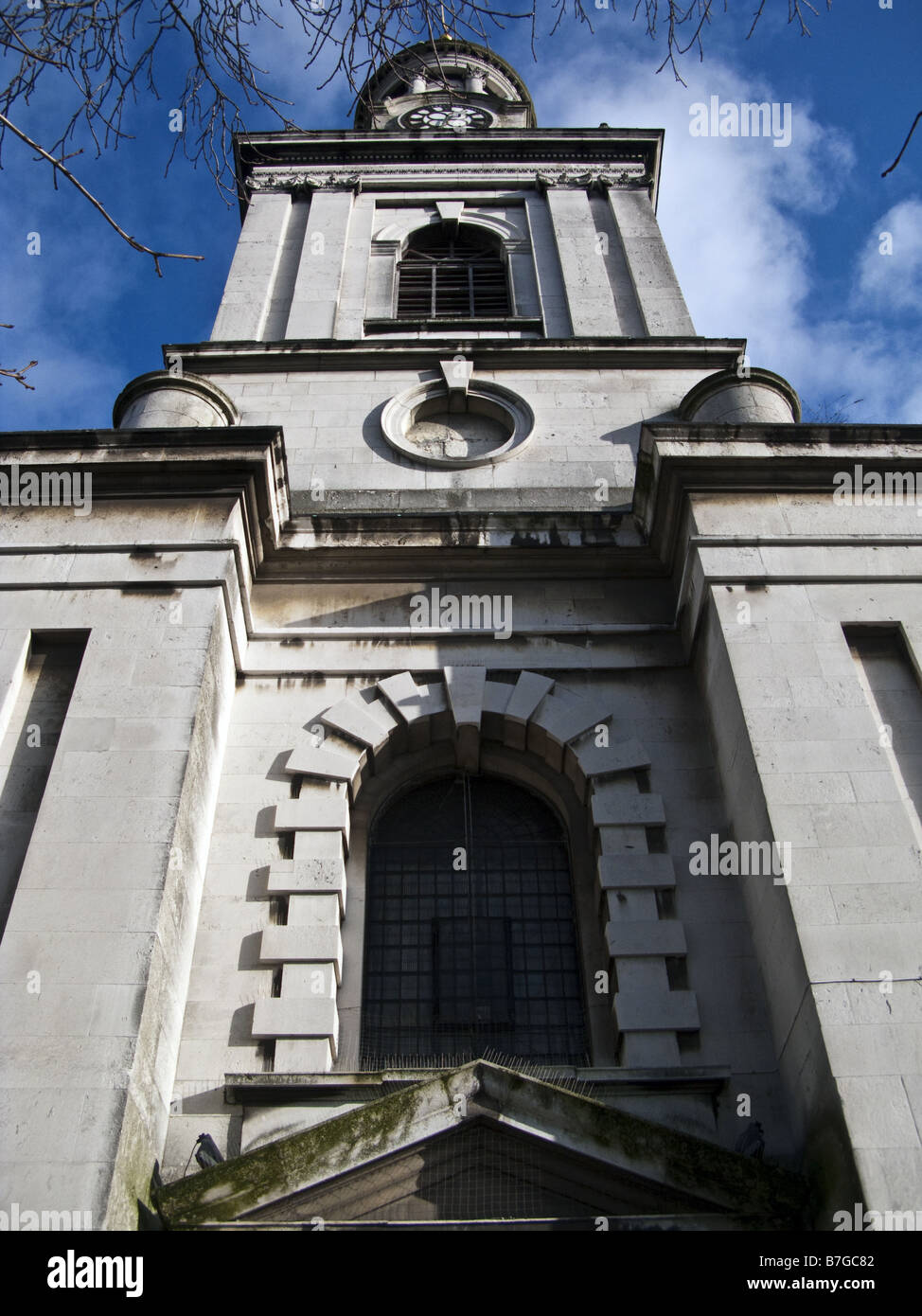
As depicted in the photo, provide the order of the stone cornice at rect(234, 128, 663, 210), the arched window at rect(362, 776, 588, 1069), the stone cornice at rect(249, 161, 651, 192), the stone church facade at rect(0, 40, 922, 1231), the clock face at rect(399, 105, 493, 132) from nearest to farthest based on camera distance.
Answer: the stone church facade at rect(0, 40, 922, 1231)
the arched window at rect(362, 776, 588, 1069)
the stone cornice at rect(249, 161, 651, 192)
the stone cornice at rect(234, 128, 663, 210)
the clock face at rect(399, 105, 493, 132)

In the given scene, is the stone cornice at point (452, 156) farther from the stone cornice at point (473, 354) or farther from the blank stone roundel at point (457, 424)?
the blank stone roundel at point (457, 424)

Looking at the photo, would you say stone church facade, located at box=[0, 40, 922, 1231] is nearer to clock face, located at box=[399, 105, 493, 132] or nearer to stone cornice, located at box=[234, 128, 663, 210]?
stone cornice, located at box=[234, 128, 663, 210]

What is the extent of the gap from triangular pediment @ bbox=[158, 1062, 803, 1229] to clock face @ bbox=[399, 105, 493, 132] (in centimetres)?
2741

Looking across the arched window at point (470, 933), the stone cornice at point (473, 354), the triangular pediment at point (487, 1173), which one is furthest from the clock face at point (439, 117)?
the triangular pediment at point (487, 1173)

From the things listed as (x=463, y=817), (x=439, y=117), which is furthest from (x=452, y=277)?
(x=463, y=817)

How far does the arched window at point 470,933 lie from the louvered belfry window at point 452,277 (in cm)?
997

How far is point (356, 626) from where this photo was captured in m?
12.9

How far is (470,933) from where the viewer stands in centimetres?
1112

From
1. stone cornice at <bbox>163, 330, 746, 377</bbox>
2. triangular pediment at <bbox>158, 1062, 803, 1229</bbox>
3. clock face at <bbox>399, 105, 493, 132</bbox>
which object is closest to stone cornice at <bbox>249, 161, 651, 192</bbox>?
clock face at <bbox>399, 105, 493, 132</bbox>

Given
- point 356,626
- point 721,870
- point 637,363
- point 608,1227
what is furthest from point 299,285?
point 608,1227

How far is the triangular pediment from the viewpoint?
8234 mm

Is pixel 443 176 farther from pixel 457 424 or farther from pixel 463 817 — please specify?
pixel 463 817

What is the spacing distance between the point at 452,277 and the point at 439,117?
11.9 m

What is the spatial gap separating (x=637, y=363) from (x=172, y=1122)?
476 inches
